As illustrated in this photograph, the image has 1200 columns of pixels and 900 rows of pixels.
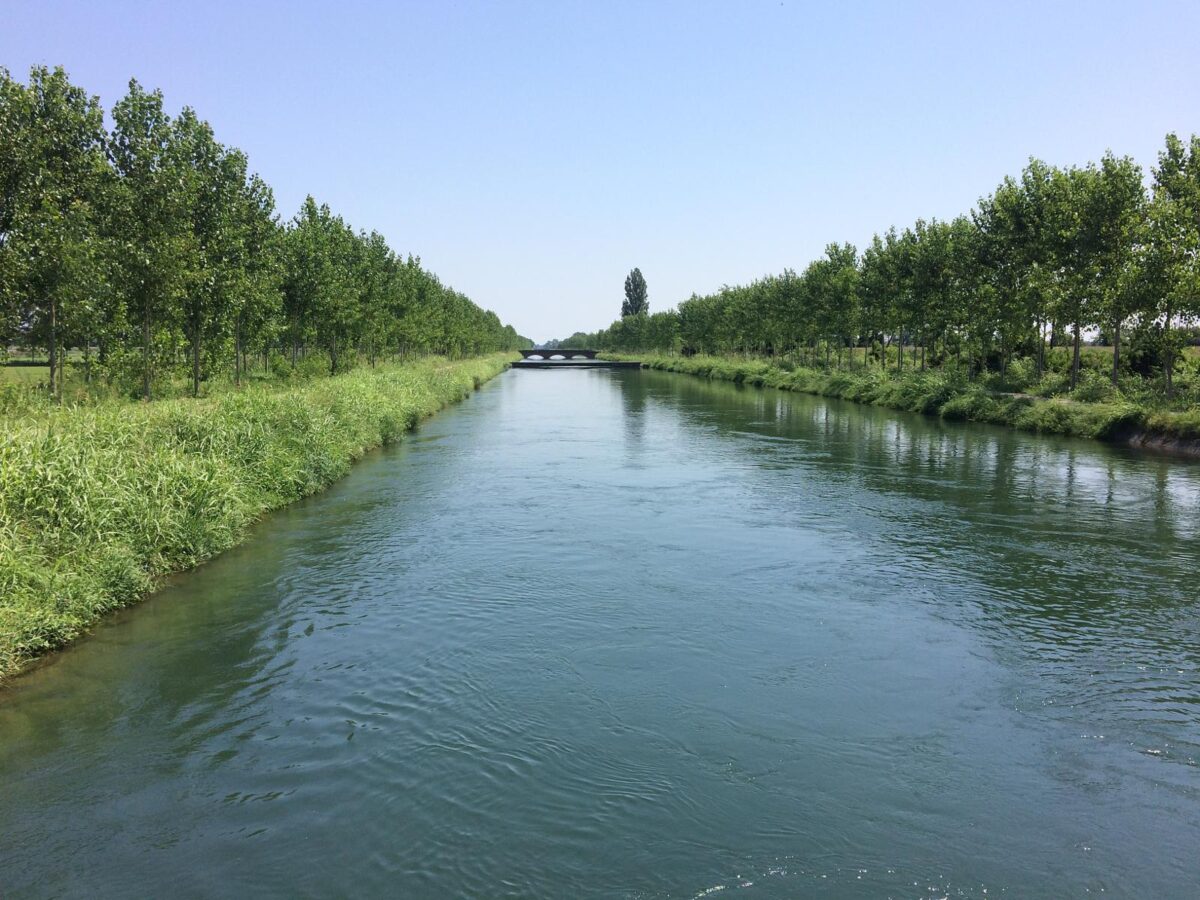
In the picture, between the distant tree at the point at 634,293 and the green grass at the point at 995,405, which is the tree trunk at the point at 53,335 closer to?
the green grass at the point at 995,405

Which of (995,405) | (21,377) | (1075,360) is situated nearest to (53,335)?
(21,377)

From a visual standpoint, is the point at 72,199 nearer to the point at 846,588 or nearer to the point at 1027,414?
the point at 846,588

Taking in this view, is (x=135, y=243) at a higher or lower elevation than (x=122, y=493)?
higher

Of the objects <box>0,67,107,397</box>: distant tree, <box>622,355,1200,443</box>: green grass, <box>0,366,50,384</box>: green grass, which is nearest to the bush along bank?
<box>622,355,1200,443</box>: green grass

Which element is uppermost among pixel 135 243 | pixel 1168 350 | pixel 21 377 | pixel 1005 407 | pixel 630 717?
pixel 135 243

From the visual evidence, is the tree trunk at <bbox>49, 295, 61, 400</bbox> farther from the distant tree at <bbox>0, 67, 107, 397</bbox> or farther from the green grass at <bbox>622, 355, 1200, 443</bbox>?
the green grass at <bbox>622, 355, 1200, 443</bbox>

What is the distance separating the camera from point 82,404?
70.2 ft

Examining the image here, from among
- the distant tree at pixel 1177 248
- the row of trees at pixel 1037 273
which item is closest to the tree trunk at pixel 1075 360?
the row of trees at pixel 1037 273

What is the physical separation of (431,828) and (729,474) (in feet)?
62.9

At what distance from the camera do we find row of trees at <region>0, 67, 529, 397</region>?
21.1 m

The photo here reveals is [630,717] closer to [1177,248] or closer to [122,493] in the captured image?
[122,493]

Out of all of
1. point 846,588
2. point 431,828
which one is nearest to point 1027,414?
point 846,588

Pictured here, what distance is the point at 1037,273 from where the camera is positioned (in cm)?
4059

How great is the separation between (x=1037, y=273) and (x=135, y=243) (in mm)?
39369
